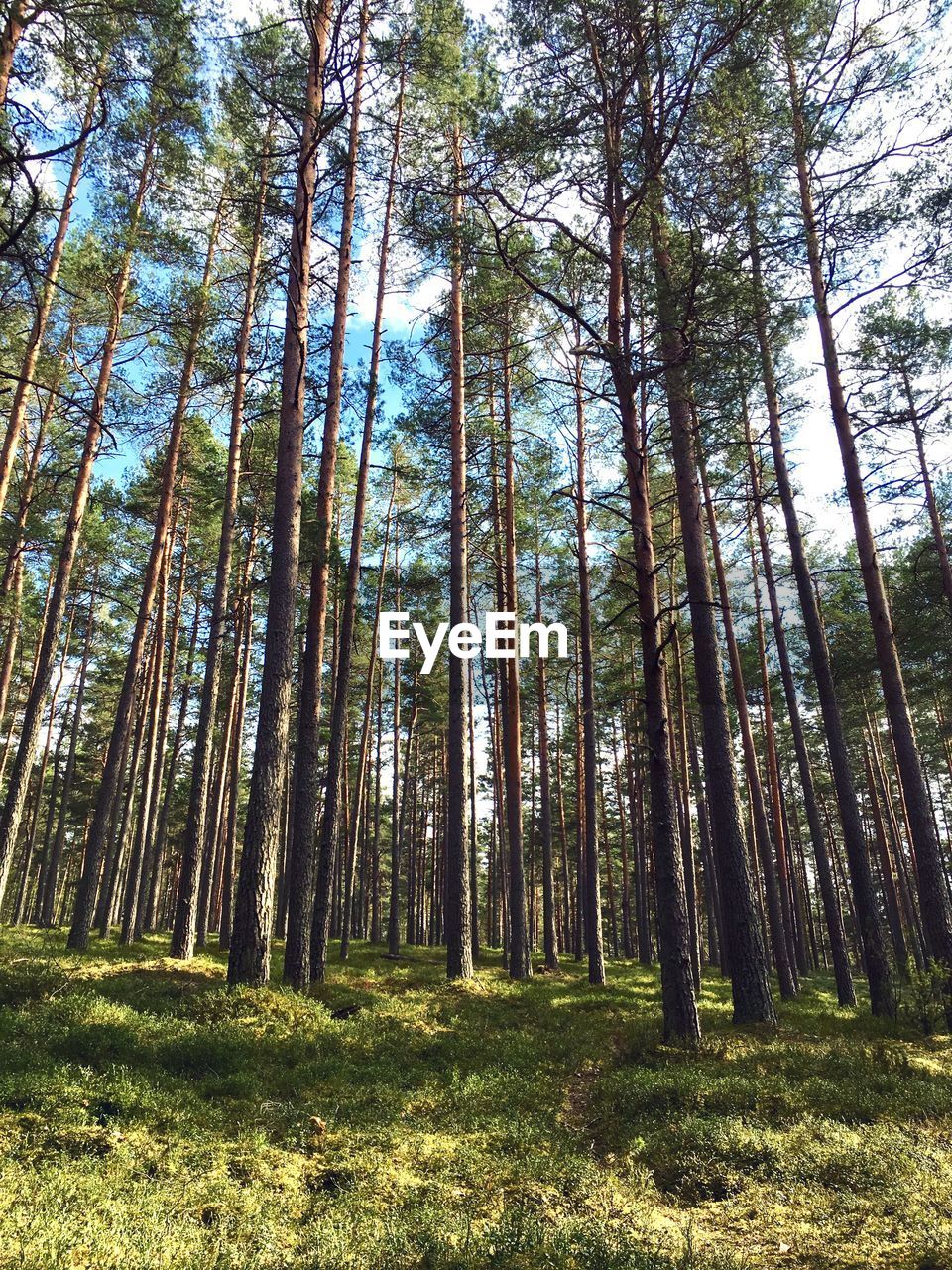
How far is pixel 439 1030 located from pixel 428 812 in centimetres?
3544

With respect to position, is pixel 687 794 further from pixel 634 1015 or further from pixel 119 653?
pixel 119 653

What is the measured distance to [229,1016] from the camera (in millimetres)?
8062

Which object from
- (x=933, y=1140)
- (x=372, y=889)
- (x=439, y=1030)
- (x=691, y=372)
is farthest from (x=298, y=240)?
(x=372, y=889)

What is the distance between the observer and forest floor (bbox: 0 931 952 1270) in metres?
3.85

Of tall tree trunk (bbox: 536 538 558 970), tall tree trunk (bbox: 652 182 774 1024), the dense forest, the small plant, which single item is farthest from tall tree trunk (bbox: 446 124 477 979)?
the small plant

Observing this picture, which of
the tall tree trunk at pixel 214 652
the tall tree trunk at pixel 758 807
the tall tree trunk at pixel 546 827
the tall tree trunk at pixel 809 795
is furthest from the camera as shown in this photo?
the tall tree trunk at pixel 546 827

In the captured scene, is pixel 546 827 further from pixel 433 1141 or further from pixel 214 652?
pixel 433 1141

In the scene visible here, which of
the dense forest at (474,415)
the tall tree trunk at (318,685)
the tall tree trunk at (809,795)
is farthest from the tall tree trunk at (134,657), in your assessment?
the tall tree trunk at (809,795)

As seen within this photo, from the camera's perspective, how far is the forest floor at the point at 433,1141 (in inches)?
152

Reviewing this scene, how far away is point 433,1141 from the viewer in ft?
18.6

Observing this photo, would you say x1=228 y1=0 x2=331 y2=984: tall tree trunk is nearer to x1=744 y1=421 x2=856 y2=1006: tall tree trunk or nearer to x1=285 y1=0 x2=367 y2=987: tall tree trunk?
x1=285 y1=0 x2=367 y2=987: tall tree trunk

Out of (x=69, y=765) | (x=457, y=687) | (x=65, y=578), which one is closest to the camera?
(x=65, y=578)

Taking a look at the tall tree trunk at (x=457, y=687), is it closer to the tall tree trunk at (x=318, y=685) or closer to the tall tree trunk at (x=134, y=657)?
the tall tree trunk at (x=318, y=685)

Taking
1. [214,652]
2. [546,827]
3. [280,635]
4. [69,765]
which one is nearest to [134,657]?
[214,652]
